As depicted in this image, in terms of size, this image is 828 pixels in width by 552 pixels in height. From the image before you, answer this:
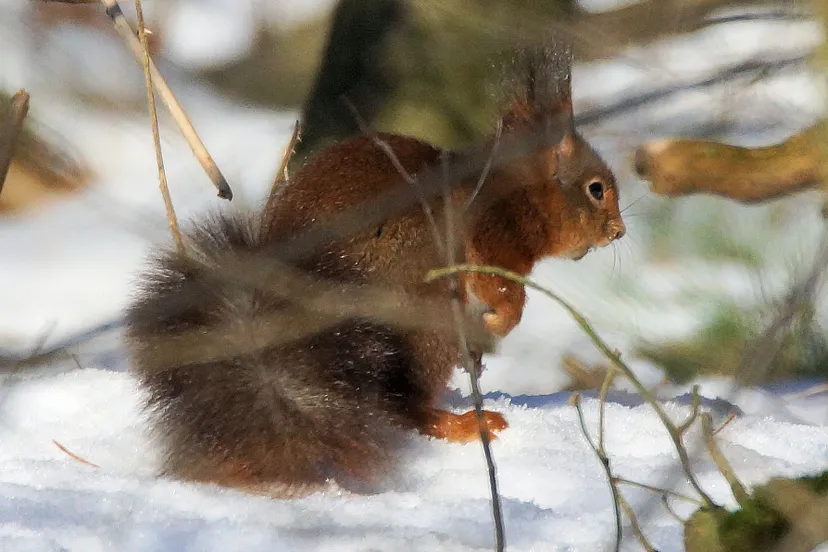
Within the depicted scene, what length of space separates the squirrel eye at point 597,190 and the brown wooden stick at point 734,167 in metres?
0.09

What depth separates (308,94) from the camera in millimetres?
2463

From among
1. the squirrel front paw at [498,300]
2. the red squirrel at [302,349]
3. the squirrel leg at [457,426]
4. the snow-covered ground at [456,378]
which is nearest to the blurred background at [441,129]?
the snow-covered ground at [456,378]

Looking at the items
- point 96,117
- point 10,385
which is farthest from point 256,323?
A: point 96,117

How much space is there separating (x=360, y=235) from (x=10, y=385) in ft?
2.17

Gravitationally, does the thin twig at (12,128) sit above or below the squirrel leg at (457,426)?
above

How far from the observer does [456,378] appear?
1736 millimetres

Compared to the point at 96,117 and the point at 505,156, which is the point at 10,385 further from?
the point at 96,117

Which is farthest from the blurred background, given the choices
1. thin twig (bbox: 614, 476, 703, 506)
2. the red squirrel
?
thin twig (bbox: 614, 476, 703, 506)

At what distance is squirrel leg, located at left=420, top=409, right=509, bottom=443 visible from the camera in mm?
1279

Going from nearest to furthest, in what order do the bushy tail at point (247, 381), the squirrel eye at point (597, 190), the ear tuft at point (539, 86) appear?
the bushy tail at point (247, 381), the ear tuft at point (539, 86), the squirrel eye at point (597, 190)

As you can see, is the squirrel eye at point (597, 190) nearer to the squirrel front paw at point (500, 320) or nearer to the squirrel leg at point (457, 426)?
the squirrel front paw at point (500, 320)

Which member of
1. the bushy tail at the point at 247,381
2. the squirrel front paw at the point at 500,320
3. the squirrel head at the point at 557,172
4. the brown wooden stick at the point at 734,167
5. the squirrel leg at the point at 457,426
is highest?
the brown wooden stick at the point at 734,167

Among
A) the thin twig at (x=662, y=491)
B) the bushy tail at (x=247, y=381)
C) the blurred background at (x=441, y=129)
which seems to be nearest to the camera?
the thin twig at (x=662, y=491)

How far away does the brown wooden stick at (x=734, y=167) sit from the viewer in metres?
1.54
